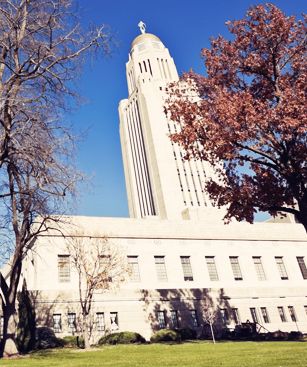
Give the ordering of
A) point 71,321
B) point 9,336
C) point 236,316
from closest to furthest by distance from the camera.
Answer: point 9,336, point 71,321, point 236,316

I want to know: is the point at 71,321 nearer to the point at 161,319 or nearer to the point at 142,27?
the point at 161,319

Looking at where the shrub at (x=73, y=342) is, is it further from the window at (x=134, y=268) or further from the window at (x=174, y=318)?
the window at (x=174, y=318)

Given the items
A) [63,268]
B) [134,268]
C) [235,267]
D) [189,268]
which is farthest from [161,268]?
[63,268]

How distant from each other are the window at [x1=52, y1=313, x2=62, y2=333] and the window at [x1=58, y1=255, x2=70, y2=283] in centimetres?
299

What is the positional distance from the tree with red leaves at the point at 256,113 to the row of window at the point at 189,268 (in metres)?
19.2

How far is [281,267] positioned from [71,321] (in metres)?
24.3

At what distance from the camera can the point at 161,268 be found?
3588cm

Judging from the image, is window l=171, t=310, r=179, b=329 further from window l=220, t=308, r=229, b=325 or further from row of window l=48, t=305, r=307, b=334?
window l=220, t=308, r=229, b=325

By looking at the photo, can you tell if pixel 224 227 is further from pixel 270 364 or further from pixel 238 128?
pixel 270 364

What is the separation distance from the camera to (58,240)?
32.2 meters

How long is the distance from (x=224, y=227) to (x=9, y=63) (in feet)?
104

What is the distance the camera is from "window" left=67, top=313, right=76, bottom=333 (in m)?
29.2

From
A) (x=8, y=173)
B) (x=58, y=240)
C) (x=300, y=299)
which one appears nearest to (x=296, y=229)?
(x=300, y=299)

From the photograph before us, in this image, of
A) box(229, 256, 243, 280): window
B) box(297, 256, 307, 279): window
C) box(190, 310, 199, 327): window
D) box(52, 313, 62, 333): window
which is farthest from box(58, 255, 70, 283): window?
box(297, 256, 307, 279): window
